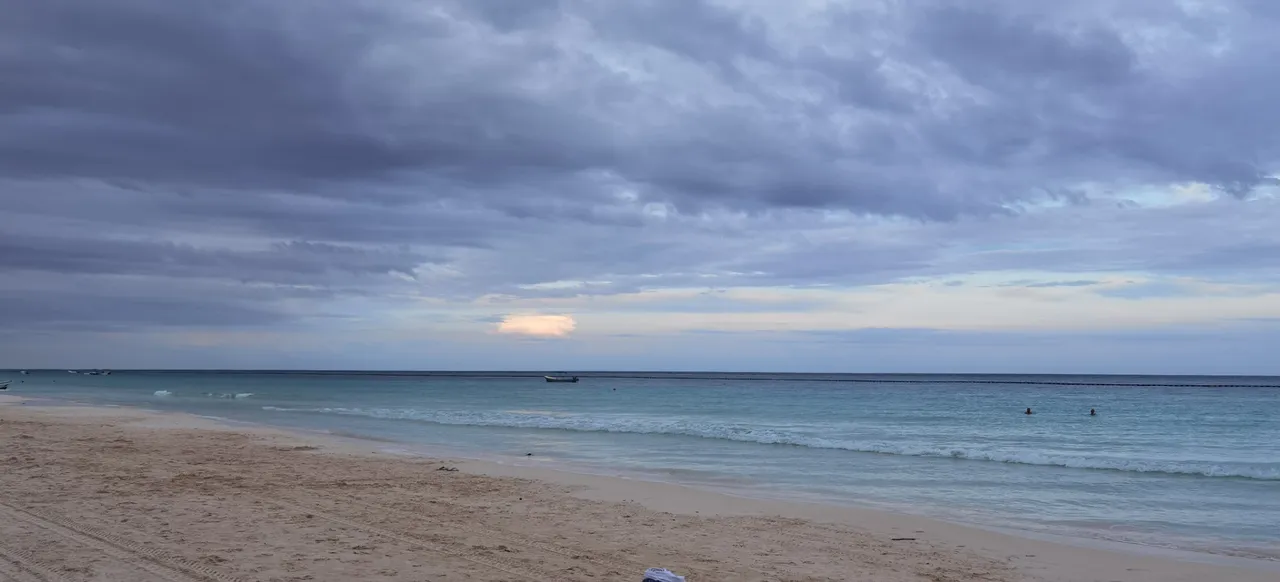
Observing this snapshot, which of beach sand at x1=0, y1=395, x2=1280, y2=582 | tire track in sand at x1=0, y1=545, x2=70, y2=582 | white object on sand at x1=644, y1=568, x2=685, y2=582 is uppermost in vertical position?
white object on sand at x1=644, y1=568, x2=685, y2=582

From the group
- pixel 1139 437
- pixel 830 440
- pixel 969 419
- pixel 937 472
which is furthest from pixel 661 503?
pixel 969 419

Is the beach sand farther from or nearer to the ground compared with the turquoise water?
farther from the ground

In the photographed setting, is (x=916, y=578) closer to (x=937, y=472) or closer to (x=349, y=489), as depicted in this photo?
(x=349, y=489)

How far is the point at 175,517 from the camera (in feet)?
32.0

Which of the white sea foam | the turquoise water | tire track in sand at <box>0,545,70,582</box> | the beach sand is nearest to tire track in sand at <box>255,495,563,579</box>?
the beach sand

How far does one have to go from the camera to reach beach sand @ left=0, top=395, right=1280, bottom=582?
7863mm

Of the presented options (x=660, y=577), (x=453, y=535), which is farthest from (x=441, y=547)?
(x=660, y=577)

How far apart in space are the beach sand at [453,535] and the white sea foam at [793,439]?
9.99m

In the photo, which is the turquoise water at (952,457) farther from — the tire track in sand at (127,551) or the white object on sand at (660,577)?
the tire track in sand at (127,551)

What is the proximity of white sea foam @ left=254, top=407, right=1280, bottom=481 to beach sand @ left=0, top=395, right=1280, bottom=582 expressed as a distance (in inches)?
393

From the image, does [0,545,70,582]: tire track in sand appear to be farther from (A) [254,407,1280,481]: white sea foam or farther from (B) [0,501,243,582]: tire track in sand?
(A) [254,407,1280,481]: white sea foam

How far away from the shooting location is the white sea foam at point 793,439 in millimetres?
19125

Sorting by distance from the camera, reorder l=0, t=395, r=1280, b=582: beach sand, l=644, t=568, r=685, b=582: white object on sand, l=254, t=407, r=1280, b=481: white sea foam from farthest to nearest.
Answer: l=254, t=407, r=1280, b=481: white sea foam → l=0, t=395, r=1280, b=582: beach sand → l=644, t=568, r=685, b=582: white object on sand

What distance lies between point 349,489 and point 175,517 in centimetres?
323
